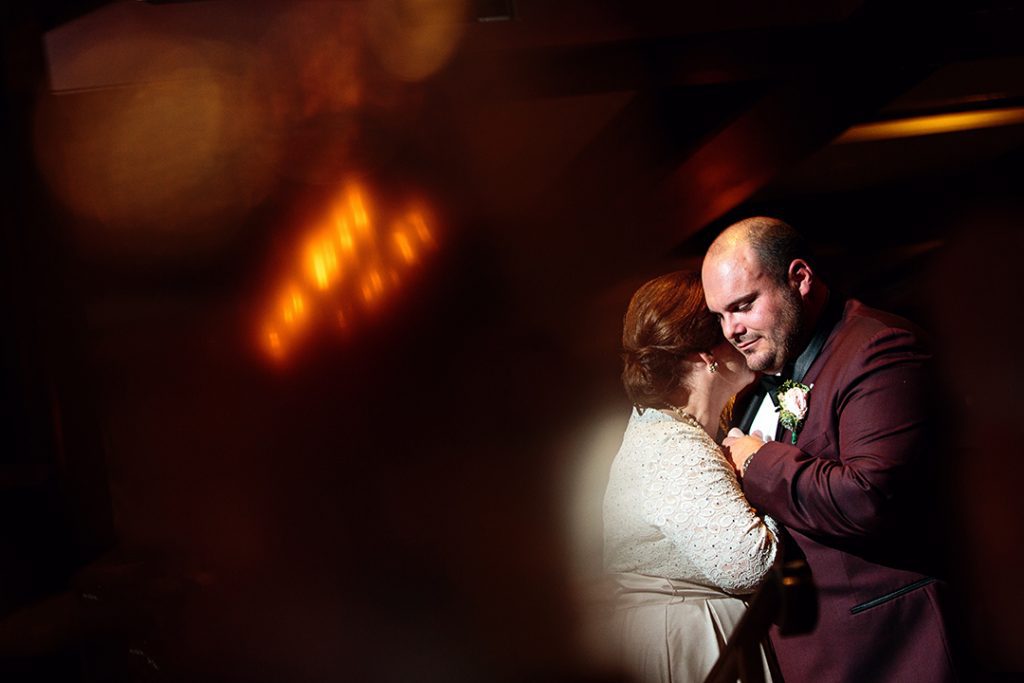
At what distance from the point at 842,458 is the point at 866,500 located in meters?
0.12

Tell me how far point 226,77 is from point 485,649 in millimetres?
2715

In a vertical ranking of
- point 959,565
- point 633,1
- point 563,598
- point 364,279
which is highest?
point 633,1

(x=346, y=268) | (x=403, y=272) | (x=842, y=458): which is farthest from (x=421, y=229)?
(x=842, y=458)

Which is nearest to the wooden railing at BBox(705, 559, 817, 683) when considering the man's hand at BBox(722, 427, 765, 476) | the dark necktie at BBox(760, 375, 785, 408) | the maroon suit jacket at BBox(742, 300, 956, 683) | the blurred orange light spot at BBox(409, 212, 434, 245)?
the maroon suit jacket at BBox(742, 300, 956, 683)

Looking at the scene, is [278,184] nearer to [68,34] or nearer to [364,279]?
[364,279]

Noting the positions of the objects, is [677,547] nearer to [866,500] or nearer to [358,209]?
[866,500]

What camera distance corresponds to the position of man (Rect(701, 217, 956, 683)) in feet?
5.34

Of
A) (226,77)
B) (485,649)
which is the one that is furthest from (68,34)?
(485,649)

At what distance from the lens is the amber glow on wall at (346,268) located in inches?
166

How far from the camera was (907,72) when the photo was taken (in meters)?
2.93

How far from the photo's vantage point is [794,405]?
71.5 inches

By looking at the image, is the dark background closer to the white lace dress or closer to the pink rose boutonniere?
the white lace dress

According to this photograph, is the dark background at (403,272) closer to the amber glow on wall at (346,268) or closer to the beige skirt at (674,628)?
the amber glow on wall at (346,268)

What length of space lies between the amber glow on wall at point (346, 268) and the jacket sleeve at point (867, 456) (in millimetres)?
2936
